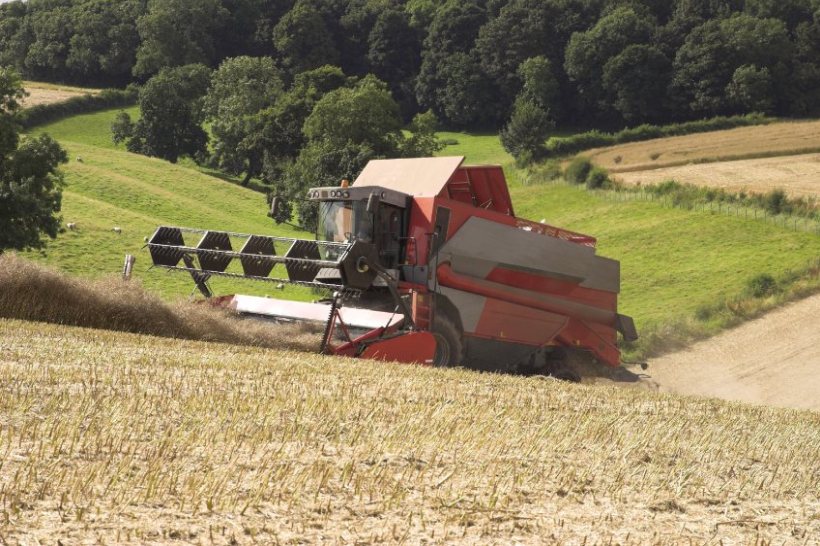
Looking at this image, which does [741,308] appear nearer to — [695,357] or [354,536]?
[695,357]

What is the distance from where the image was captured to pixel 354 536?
453 centimetres

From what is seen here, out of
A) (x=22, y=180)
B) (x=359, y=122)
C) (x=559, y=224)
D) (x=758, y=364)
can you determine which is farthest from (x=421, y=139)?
(x=758, y=364)

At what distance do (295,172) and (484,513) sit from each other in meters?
45.7

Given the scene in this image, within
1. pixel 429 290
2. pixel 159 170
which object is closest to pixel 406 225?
pixel 429 290

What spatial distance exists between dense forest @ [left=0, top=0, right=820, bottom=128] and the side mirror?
46.3 m

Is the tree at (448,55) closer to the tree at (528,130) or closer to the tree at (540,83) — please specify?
the tree at (540,83)

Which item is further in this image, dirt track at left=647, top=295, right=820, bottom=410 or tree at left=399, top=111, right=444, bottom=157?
tree at left=399, top=111, right=444, bottom=157

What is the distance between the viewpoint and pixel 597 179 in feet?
152

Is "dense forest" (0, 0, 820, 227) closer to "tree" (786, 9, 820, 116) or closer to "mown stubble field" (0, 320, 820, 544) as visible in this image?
"tree" (786, 9, 820, 116)

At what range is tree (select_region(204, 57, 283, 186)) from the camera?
62625 millimetres

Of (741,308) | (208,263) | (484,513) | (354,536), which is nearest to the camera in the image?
(354,536)

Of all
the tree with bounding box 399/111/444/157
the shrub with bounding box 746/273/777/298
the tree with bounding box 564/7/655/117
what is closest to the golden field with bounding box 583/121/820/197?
the tree with bounding box 399/111/444/157

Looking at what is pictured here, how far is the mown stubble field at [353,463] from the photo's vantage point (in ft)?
15.3

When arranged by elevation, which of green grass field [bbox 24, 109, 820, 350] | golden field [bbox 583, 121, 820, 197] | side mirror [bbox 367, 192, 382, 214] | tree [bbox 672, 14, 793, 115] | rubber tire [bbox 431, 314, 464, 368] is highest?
tree [bbox 672, 14, 793, 115]
